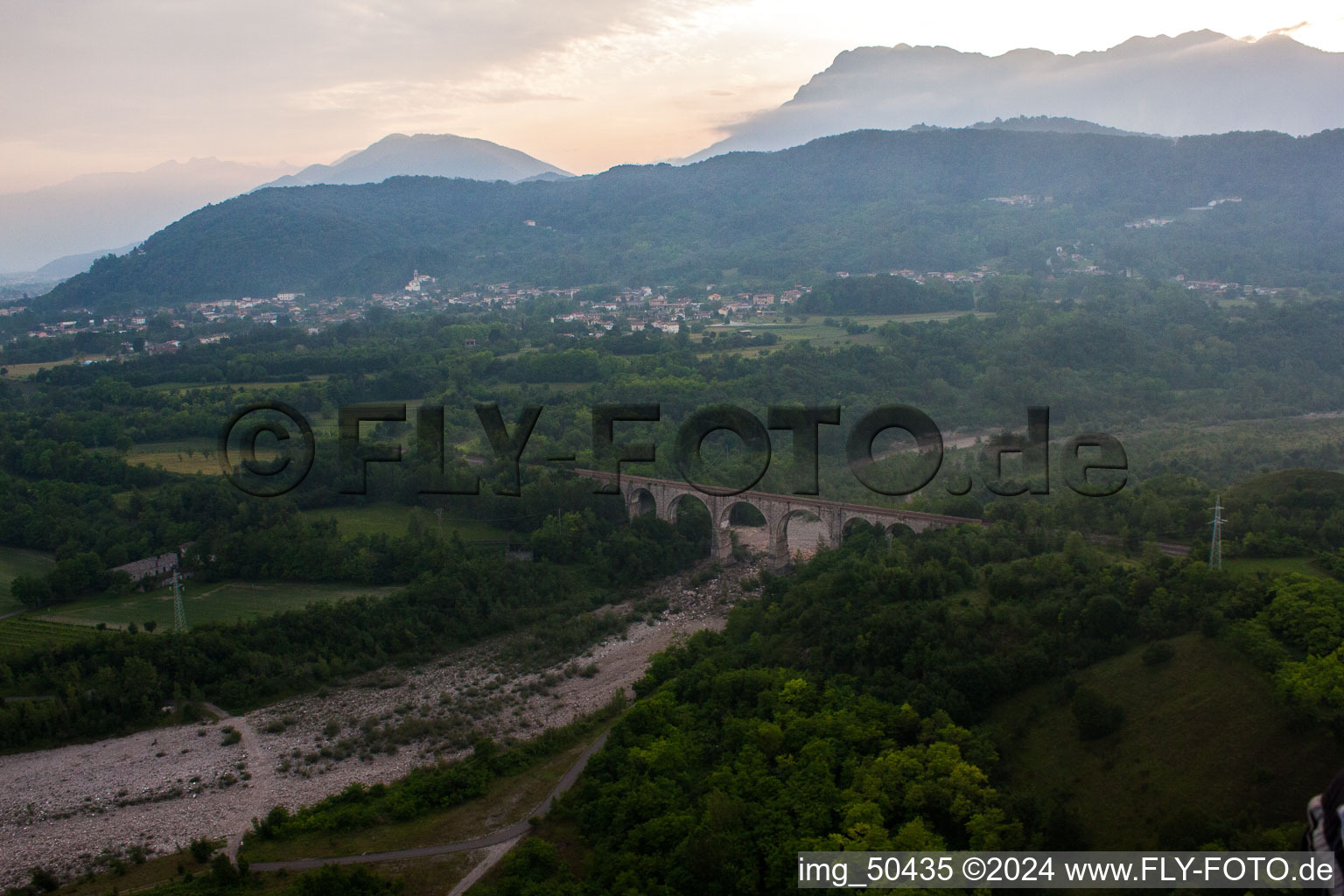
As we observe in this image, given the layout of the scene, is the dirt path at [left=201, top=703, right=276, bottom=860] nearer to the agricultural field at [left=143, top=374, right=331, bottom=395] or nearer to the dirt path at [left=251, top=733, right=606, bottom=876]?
the dirt path at [left=251, top=733, right=606, bottom=876]

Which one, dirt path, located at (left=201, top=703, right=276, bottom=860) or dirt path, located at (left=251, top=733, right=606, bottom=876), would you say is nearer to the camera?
dirt path, located at (left=251, top=733, right=606, bottom=876)

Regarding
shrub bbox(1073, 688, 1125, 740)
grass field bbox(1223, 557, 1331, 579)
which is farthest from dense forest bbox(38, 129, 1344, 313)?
shrub bbox(1073, 688, 1125, 740)

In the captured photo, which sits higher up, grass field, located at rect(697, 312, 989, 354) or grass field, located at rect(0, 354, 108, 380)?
grass field, located at rect(697, 312, 989, 354)

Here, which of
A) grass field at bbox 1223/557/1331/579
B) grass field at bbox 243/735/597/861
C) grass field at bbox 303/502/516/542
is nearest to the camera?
grass field at bbox 243/735/597/861

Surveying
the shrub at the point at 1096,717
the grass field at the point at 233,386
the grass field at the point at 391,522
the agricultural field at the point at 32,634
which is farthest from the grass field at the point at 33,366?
the shrub at the point at 1096,717

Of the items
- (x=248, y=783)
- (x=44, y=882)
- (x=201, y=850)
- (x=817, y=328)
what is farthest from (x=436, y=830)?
(x=817, y=328)

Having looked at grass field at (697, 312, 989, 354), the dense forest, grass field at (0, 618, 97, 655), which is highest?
the dense forest

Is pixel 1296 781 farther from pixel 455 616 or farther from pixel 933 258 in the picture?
pixel 933 258
